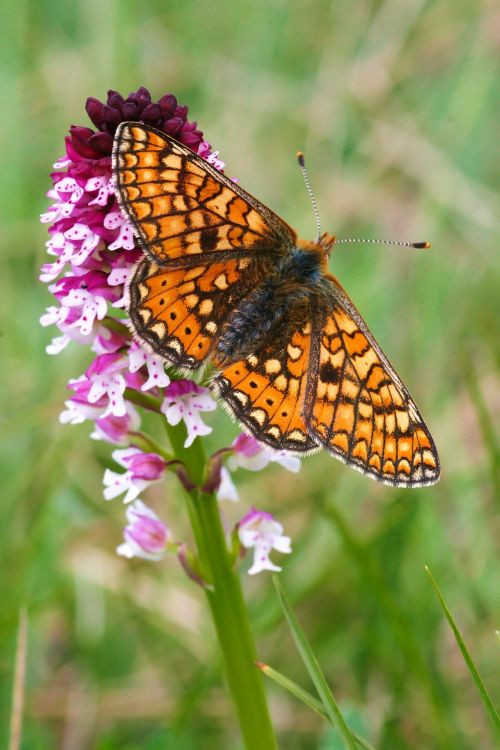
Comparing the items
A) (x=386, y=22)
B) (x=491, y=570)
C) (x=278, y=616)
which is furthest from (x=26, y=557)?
(x=386, y=22)

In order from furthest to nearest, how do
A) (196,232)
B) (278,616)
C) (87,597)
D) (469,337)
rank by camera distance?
(469,337)
(87,597)
(278,616)
(196,232)

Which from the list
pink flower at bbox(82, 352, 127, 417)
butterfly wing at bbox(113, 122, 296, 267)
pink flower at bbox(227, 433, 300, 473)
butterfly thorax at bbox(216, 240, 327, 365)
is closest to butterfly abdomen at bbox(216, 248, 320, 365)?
butterfly thorax at bbox(216, 240, 327, 365)

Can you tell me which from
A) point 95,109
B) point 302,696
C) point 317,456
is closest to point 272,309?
point 95,109

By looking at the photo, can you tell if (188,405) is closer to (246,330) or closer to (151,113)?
(246,330)

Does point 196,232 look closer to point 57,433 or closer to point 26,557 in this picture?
point 26,557

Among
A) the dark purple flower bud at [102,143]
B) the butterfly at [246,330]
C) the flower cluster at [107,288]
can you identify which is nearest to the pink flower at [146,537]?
the flower cluster at [107,288]

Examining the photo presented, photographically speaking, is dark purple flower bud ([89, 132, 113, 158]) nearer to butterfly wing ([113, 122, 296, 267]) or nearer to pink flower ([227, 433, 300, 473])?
butterfly wing ([113, 122, 296, 267])

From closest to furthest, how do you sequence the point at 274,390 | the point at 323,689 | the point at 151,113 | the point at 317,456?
1. the point at 323,689
2. the point at 151,113
3. the point at 274,390
4. the point at 317,456
